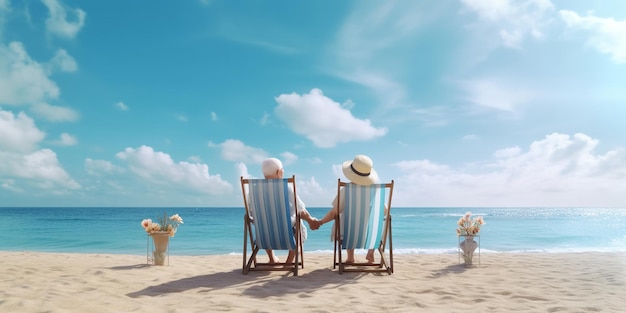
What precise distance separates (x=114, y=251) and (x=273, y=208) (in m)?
8.67

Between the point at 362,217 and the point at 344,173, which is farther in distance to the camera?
the point at 344,173

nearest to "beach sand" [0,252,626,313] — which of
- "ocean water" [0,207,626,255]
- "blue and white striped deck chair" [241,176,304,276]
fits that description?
"blue and white striped deck chair" [241,176,304,276]

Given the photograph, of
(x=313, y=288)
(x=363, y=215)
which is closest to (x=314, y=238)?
(x=363, y=215)

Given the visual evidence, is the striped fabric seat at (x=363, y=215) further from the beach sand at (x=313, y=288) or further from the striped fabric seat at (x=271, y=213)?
the striped fabric seat at (x=271, y=213)

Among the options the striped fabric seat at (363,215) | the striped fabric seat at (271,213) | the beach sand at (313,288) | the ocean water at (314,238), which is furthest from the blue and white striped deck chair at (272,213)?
the ocean water at (314,238)

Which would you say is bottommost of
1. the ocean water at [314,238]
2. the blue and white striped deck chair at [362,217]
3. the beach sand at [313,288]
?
the ocean water at [314,238]

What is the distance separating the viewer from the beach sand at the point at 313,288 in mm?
3309

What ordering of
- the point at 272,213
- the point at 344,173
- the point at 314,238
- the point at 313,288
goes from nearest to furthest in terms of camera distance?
1. the point at 313,288
2. the point at 272,213
3. the point at 344,173
4. the point at 314,238

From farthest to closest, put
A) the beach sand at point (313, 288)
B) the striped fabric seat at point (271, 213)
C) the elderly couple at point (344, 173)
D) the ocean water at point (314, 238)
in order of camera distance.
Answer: the ocean water at point (314, 238) < the elderly couple at point (344, 173) < the striped fabric seat at point (271, 213) < the beach sand at point (313, 288)

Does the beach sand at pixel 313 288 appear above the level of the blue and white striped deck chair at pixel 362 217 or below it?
below

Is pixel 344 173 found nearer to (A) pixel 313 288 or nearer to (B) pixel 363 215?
(B) pixel 363 215

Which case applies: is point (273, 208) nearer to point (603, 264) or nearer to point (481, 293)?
point (481, 293)

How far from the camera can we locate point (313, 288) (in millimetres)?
4008

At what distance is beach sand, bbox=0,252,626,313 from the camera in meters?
3.31
